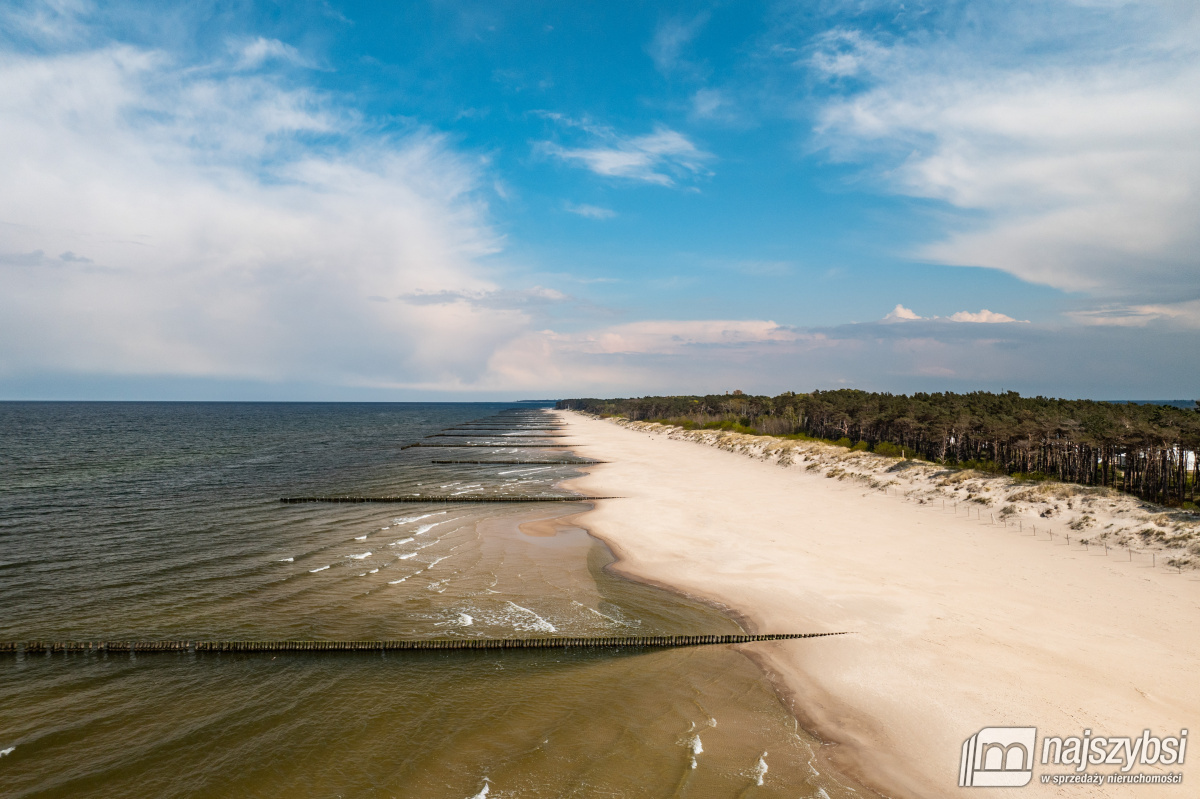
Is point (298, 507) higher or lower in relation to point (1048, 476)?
lower

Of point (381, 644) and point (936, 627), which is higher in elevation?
point (936, 627)

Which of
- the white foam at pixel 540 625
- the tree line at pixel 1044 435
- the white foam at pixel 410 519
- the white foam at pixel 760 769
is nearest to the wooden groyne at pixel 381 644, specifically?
the white foam at pixel 540 625

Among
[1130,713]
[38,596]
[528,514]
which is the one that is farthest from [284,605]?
[1130,713]

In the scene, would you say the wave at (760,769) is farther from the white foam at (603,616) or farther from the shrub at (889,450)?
the shrub at (889,450)

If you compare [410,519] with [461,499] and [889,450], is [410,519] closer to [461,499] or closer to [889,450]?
[461,499]

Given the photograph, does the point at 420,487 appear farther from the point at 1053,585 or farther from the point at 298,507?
the point at 1053,585

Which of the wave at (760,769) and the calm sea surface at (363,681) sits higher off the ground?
the wave at (760,769)

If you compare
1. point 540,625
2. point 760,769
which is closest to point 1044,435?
point 760,769
